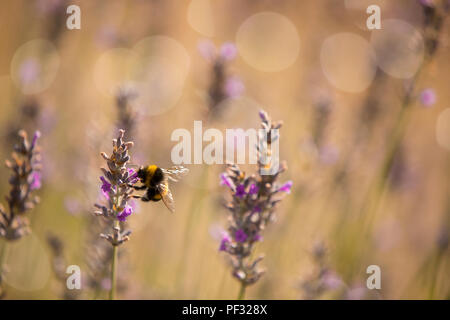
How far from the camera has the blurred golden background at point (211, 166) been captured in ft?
7.71

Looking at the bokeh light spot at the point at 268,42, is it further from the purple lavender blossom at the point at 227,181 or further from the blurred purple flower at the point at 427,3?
the purple lavender blossom at the point at 227,181

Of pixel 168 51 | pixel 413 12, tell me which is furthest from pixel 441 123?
pixel 168 51

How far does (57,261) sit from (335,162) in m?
2.26

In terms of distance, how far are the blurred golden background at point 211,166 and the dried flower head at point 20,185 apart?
51cm

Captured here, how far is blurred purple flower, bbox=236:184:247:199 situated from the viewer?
1.53 metres

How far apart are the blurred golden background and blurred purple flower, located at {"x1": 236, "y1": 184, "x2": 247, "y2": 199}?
0.73 metres

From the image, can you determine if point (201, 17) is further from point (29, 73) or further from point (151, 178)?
point (151, 178)

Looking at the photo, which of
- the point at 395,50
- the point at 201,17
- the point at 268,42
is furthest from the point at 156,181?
the point at 268,42

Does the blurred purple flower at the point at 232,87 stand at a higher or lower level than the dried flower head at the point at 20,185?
higher

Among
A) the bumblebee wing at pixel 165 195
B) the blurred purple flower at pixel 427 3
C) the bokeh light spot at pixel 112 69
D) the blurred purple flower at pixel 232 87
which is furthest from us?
the bokeh light spot at pixel 112 69

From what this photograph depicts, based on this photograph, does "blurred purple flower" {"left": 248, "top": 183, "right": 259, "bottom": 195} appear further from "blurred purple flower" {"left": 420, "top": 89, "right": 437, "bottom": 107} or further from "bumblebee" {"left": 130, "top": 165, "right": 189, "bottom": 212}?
"blurred purple flower" {"left": 420, "top": 89, "right": 437, "bottom": 107}

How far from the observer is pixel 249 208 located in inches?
62.2

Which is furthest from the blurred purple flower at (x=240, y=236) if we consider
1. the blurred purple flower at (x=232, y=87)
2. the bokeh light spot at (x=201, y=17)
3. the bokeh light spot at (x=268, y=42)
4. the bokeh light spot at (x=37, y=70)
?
the bokeh light spot at (x=268, y=42)

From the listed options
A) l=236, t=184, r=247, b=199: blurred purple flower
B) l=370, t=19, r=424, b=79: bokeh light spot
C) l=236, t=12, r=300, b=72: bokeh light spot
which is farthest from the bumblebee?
l=236, t=12, r=300, b=72: bokeh light spot
